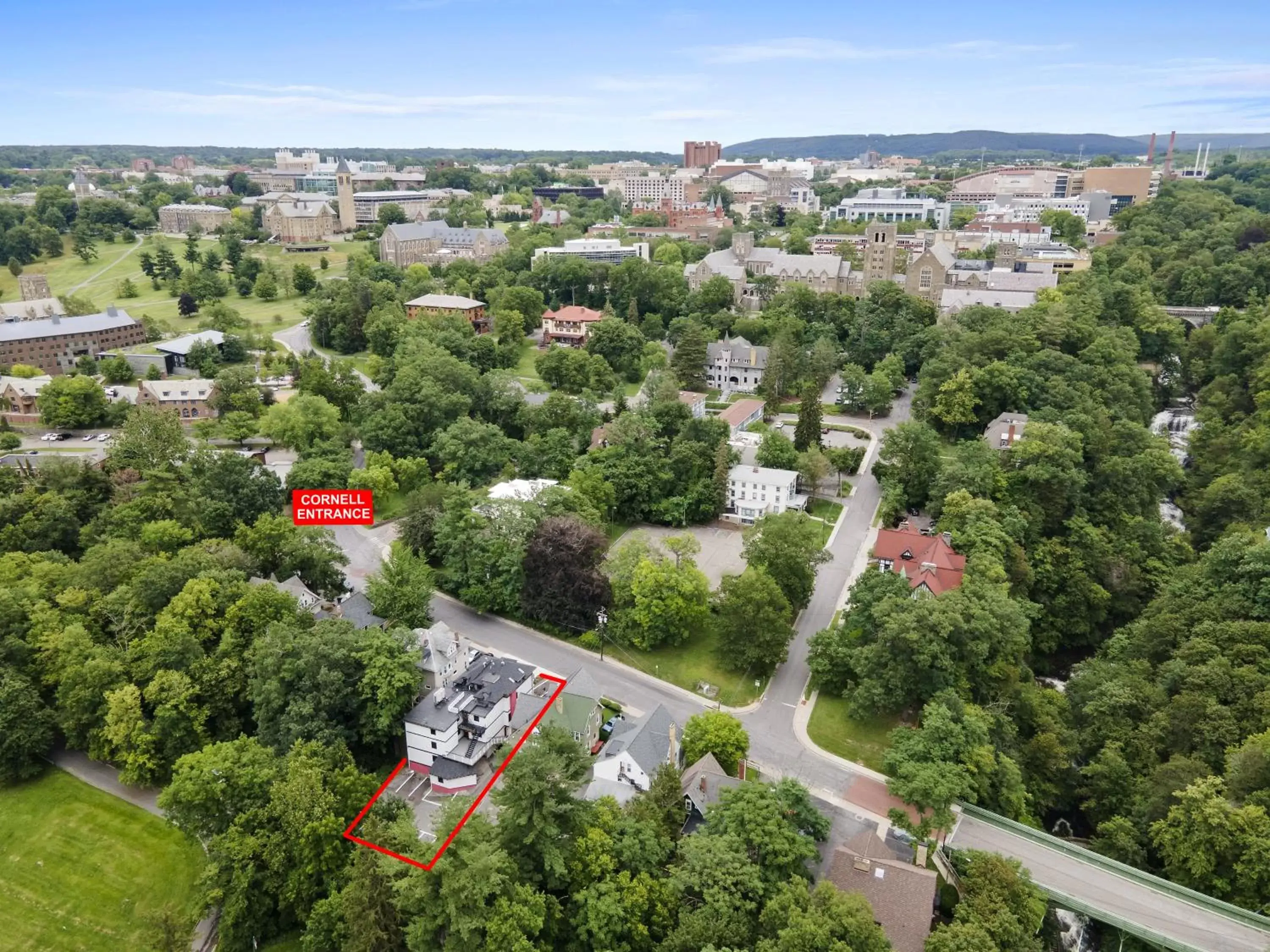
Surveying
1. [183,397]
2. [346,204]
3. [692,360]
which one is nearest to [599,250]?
[692,360]

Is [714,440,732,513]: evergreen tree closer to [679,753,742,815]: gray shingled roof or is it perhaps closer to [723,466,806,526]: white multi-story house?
[723,466,806,526]: white multi-story house

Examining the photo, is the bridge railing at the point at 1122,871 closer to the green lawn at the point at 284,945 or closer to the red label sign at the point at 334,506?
the green lawn at the point at 284,945

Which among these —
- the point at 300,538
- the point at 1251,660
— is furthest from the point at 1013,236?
the point at 300,538

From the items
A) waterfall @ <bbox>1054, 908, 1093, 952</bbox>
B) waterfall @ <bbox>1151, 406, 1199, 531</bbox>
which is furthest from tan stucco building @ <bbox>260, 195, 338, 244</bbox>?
waterfall @ <bbox>1054, 908, 1093, 952</bbox>

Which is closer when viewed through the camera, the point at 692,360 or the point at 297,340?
the point at 692,360

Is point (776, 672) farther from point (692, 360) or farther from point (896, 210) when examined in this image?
point (896, 210)
